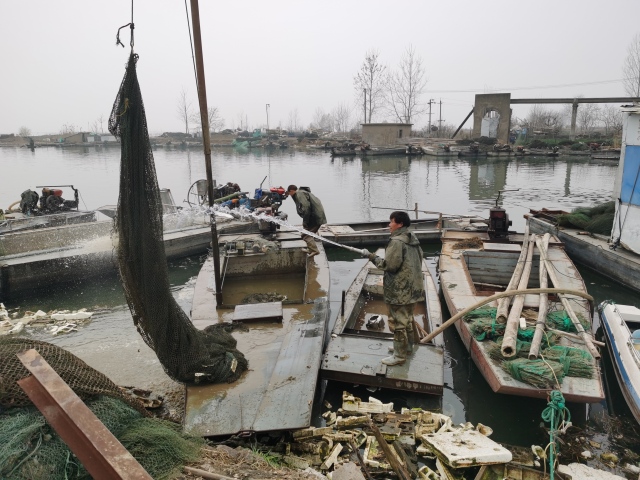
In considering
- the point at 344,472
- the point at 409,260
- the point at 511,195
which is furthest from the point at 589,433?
the point at 511,195

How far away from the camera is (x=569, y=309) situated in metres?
7.39

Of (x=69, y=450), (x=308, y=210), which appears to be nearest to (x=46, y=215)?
(x=308, y=210)

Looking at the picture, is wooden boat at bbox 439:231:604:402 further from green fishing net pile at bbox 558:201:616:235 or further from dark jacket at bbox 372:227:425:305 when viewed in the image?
Answer: green fishing net pile at bbox 558:201:616:235

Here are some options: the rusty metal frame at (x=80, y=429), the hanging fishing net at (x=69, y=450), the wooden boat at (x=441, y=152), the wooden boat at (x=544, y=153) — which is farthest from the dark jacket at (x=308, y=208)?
the wooden boat at (x=544, y=153)

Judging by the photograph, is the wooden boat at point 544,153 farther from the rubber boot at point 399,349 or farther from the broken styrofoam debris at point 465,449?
the broken styrofoam debris at point 465,449

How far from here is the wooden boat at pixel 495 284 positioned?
18.4ft

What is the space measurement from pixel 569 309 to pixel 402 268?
11.0 ft

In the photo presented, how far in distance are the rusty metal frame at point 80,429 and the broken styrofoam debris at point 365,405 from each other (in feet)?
11.7

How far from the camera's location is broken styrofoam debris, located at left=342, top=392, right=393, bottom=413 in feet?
18.6

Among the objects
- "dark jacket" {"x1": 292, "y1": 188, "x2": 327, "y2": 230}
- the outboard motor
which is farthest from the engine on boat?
the outboard motor

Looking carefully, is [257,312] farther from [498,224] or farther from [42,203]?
[42,203]

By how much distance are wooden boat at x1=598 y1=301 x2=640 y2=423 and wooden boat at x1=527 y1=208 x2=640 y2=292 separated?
10.7 feet

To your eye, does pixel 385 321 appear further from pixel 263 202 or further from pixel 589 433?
pixel 263 202

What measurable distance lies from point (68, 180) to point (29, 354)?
37.0 metres
